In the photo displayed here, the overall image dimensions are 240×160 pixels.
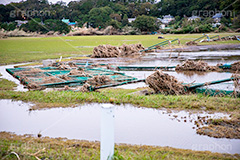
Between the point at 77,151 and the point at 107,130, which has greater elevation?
the point at 107,130

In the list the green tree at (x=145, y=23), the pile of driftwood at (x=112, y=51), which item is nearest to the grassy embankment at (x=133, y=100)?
the pile of driftwood at (x=112, y=51)

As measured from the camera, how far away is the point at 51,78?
1209 centimetres

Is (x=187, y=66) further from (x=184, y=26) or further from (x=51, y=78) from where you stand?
(x=184, y=26)

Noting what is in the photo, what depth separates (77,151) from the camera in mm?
4910

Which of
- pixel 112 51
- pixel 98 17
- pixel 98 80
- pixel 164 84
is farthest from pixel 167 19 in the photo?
pixel 164 84

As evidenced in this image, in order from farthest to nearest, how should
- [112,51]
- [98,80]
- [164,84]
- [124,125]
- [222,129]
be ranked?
[112,51] < [98,80] < [164,84] < [124,125] < [222,129]

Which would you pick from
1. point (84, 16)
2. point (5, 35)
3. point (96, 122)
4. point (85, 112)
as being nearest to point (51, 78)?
point (85, 112)

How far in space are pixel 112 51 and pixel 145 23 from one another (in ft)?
173

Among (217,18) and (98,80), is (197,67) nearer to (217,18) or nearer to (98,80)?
(98,80)

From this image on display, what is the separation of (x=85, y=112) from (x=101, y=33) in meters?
73.9

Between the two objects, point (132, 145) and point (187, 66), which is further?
point (187, 66)

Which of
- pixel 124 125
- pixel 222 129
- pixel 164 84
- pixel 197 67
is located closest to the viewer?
pixel 222 129

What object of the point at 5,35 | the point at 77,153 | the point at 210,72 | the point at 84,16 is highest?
the point at 84,16

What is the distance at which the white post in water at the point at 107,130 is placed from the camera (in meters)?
4.00
